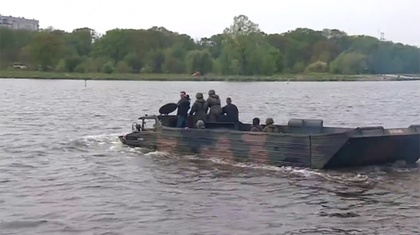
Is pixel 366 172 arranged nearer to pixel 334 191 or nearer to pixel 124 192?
pixel 334 191

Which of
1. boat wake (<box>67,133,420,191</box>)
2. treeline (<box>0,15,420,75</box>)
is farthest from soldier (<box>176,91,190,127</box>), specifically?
treeline (<box>0,15,420,75</box>)

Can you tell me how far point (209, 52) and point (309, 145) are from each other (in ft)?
361

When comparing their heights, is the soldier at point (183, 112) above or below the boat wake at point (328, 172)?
above

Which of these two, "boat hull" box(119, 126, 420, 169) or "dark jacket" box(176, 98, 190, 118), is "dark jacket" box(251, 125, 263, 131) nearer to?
"boat hull" box(119, 126, 420, 169)

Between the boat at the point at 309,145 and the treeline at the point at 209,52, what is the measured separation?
9688 cm

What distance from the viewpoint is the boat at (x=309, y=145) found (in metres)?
18.7

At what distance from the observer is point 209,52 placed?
128 m

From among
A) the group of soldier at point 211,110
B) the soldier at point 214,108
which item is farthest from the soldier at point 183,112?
the soldier at point 214,108

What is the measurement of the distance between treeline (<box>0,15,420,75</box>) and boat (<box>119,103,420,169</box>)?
96883 millimetres

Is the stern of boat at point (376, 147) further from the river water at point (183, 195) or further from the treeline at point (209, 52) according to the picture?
the treeline at point (209, 52)

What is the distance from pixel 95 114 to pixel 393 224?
108 ft

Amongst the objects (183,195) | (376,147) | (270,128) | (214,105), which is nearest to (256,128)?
(270,128)

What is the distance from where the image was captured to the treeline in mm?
121188

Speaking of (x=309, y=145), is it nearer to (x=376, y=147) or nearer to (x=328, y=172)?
(x=328, y=172)
